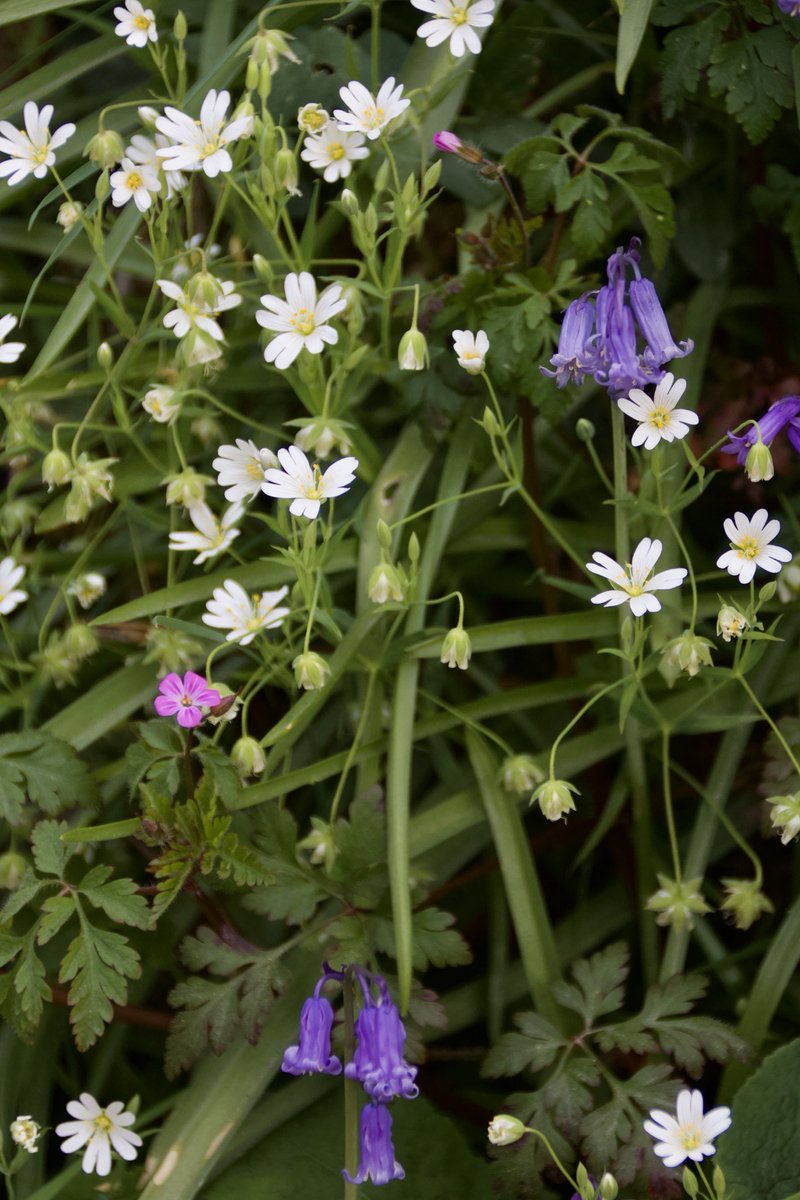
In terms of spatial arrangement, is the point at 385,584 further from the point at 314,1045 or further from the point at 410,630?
the point at 314,1045

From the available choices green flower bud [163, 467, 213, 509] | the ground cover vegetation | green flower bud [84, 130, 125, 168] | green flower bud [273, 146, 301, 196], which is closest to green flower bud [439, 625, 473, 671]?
the ground cover vegetation

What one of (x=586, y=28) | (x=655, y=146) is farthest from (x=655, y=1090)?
(x=586, y=28)

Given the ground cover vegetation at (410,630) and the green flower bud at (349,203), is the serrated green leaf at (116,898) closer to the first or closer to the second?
the ground cover vegetation at (410,630)

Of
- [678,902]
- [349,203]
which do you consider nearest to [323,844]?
[678,902]

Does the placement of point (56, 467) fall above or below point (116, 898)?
above

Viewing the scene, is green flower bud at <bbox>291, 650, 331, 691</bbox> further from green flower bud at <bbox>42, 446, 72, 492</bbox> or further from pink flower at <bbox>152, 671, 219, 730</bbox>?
green flower bud at <bbox>42, 446, 72, 492</bbox>

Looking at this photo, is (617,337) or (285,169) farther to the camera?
(285,169)

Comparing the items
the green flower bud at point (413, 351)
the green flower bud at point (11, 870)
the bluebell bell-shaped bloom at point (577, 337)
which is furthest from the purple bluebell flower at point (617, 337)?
the green flower bud at point (11, 870)
